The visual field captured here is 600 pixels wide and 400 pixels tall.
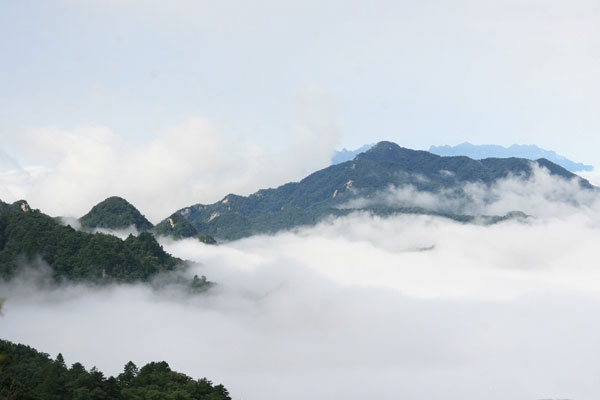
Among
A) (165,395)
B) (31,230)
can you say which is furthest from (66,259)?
(165,395)

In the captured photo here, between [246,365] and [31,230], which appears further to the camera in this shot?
[246,365]

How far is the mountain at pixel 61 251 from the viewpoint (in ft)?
439

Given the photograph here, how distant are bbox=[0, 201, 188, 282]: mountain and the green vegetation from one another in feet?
183

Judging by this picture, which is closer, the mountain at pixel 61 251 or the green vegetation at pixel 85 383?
the green vegetation at pixel 85 383

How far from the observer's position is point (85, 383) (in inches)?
2699

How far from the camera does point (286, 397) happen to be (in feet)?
526

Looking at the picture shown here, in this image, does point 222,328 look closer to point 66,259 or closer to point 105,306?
point 105,306

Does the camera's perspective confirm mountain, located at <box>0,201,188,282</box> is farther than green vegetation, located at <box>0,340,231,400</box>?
Yes

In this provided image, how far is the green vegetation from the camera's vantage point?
65.2 metres

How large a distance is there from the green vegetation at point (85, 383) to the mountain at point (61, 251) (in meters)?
55.8

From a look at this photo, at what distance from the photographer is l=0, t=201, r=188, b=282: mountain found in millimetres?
133875

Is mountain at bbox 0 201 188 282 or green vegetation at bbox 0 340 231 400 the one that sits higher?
mountain at bbox 0 201 188 282

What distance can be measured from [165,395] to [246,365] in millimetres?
109547

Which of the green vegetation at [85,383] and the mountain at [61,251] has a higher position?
the mountain at [61,251]
